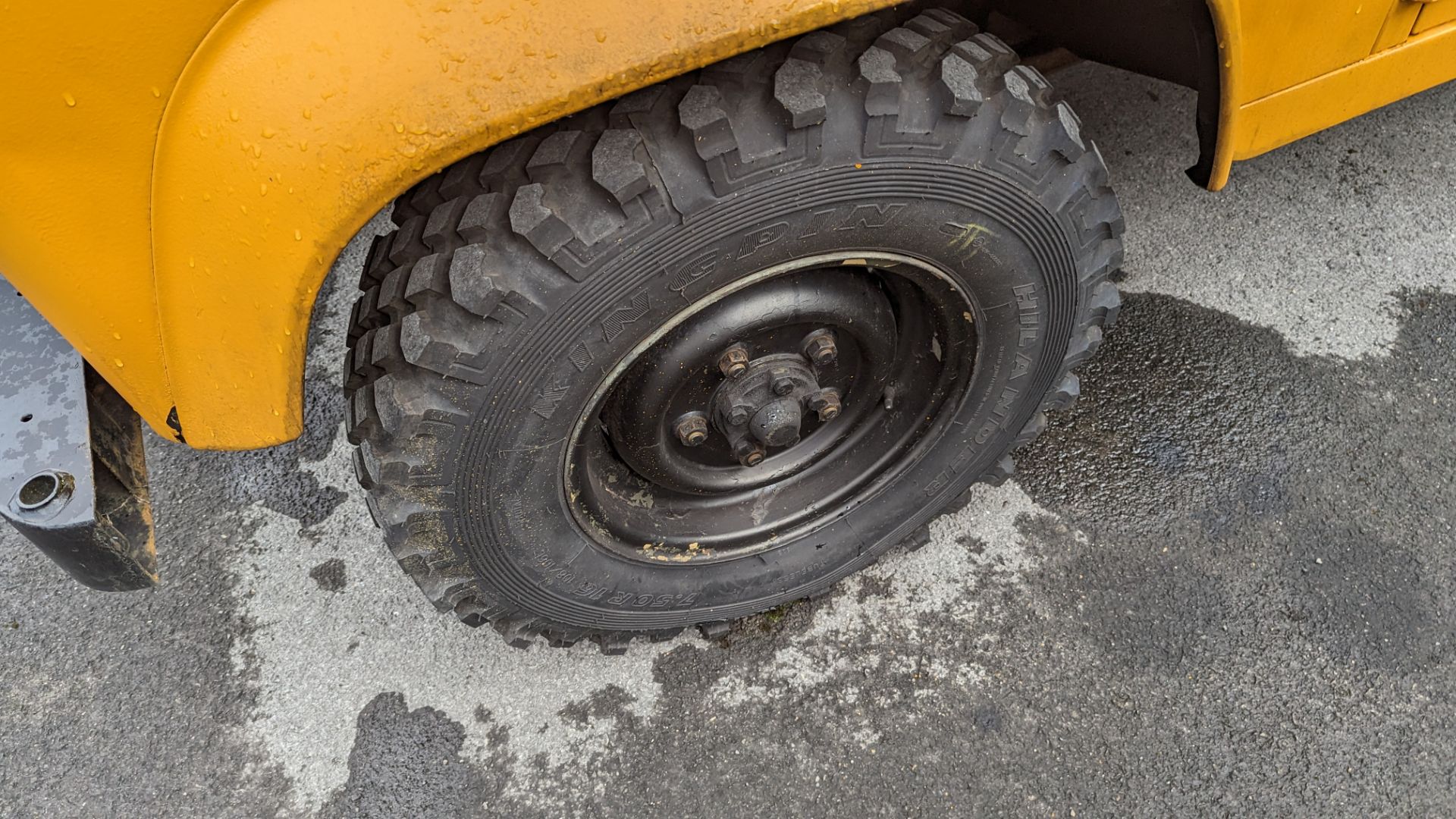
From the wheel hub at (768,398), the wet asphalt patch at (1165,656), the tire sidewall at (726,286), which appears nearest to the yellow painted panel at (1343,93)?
the tire sidewall at (726,286)

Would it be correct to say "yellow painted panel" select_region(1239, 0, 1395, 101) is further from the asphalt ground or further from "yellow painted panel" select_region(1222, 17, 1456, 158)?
the asphalt ground

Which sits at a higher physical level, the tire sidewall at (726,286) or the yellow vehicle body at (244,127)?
the yellow vehicle body at (244,127)

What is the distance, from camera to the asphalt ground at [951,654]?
188 centimetres

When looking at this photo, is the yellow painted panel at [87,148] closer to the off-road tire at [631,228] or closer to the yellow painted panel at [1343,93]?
the off-road tire at [631,228]

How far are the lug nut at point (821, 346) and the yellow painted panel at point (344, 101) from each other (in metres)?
0.67

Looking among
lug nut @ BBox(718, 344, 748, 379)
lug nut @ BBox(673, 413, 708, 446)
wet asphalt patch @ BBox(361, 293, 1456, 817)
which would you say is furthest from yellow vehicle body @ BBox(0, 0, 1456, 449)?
wet asphalt patch @ BBox(361, 293, 1456, 817)

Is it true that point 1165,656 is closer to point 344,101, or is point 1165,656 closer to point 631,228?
point 631,228

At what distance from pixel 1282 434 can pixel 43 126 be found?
8.49 feet

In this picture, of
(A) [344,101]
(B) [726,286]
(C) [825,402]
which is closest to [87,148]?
(A) [344,101]

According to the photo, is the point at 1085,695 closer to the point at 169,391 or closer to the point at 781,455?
the point at 781,455

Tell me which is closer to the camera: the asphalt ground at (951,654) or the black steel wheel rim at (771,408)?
the black steel wheel rim at (771,408)

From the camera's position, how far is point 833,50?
1.37 meters

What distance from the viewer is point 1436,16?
6.03 ft

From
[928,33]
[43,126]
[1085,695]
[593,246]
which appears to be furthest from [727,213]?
[1085,695]
